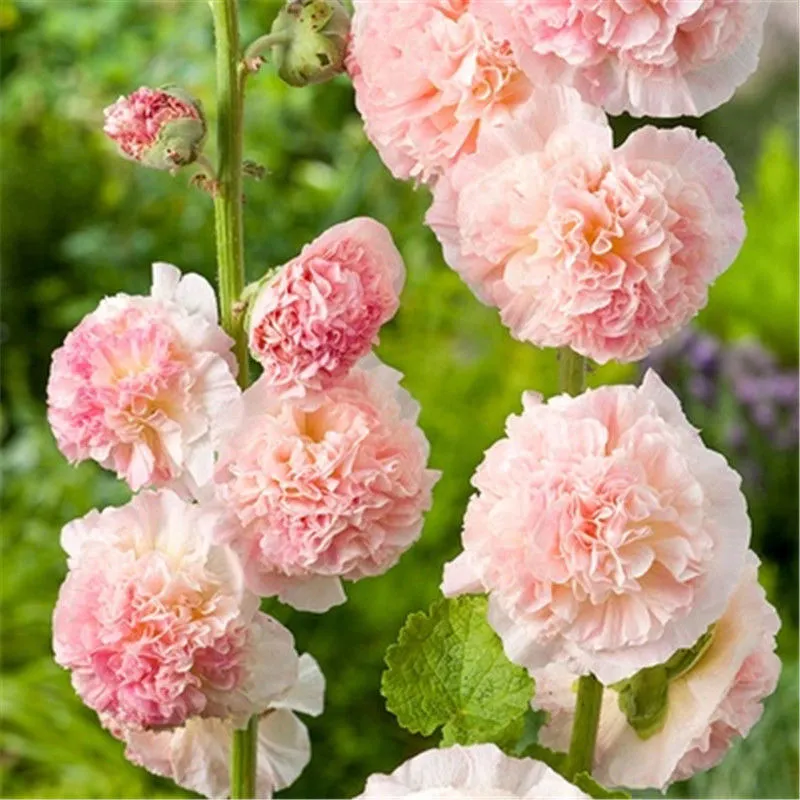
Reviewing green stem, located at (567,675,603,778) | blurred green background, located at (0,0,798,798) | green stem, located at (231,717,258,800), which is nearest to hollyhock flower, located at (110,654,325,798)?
green stem, located at (231,717,258,800)

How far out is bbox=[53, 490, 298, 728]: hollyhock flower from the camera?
2.10ft

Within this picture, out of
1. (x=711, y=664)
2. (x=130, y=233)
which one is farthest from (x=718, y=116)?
(x=711, y=664)

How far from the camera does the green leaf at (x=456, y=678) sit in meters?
0.65

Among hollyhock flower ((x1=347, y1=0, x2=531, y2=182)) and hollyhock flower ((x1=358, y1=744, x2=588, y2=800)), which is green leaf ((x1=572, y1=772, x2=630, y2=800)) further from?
hollyhock flower ((x1=347, y1=0, x2=531, y2=182))

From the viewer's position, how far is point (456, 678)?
656mm

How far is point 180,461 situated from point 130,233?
1.60 m

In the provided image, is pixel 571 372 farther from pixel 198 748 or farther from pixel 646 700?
pixel 198 748

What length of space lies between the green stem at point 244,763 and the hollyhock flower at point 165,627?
0.10 ft

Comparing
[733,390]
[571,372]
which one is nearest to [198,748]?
[571,372]

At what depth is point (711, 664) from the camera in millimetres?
660

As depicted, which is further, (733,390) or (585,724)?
(733,390)

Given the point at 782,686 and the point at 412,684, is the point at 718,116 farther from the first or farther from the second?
the point at 412,684

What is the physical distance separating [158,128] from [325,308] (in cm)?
11

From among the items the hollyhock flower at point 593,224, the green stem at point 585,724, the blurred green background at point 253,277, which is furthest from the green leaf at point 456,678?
the blurred green background at point 253,277
